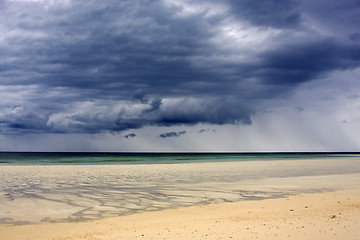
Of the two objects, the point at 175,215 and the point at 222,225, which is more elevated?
the point at 222,225

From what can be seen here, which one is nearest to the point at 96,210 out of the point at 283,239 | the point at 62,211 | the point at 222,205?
the point at 62,211

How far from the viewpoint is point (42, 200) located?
15281 mm

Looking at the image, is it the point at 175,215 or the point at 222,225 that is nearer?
the point at 222,225

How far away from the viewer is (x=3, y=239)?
28.9 feet

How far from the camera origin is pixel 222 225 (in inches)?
365

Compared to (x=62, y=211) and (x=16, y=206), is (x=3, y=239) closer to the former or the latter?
(x=62, y=211)

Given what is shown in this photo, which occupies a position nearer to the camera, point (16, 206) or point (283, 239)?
point (283, 239)

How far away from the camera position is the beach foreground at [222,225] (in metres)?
8.20

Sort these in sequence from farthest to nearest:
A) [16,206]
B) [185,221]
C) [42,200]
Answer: [42,200] < [16,206] < [185,221]

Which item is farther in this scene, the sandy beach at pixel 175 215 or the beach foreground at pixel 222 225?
the sandy beach at pixel 175 215

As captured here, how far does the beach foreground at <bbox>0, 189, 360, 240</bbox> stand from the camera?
26.9ft

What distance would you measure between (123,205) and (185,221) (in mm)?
4613

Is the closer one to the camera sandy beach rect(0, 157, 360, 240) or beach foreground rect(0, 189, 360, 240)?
beach foreground rect(0, 189, 360, 240)

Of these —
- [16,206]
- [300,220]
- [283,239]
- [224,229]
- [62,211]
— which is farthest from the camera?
[16,206]
